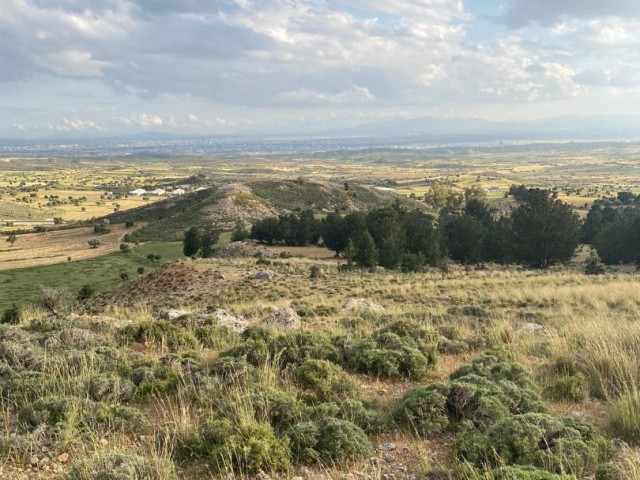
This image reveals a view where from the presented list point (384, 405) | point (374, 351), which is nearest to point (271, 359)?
point (374, 351)

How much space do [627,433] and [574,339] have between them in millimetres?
4086

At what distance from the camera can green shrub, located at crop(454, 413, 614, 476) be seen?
457cm

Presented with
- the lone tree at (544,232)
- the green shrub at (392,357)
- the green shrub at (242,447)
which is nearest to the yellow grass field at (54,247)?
the lone tree at (544,232)

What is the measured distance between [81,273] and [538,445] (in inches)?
2225

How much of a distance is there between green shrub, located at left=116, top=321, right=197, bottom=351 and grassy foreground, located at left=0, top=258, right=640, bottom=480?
0.12ft

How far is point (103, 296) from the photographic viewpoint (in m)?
36.0

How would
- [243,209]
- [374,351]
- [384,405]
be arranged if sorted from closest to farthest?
[384,405]
[374,351]
[243,209]

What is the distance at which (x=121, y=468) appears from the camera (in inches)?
168

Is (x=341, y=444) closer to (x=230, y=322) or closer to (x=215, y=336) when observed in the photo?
(x=215, y=336)

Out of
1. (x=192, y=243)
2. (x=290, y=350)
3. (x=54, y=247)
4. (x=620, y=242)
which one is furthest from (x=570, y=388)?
(x=54, y=247)

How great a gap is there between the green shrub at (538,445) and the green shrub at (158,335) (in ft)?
21.1

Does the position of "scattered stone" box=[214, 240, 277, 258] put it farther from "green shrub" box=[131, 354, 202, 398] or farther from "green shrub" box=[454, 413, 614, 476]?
"green shrub" box=[454, 413, 614, 476]

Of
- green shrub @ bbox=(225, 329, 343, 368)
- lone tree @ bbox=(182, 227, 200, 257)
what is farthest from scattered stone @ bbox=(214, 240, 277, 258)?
green shrub @ bbox=(225, 329, 343, 368)

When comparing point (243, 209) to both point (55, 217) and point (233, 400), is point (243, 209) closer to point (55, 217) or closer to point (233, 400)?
point (55, 217)
